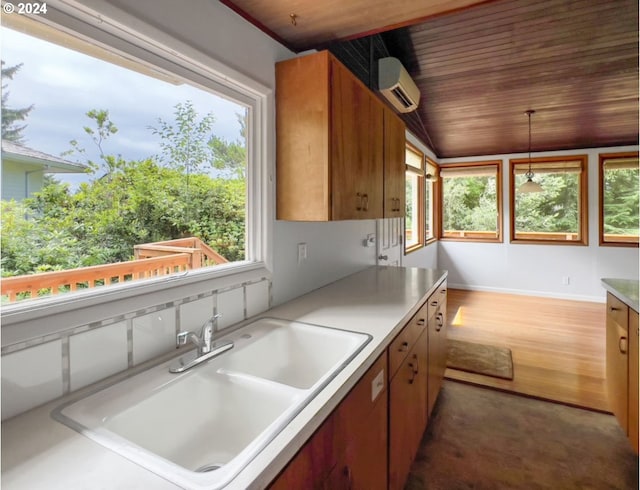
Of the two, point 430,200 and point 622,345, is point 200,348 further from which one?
point 430,200

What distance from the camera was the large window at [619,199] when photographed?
196 inches

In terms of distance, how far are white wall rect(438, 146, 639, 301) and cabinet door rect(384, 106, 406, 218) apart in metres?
3.66

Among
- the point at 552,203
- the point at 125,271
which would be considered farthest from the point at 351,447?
the point at 552,203

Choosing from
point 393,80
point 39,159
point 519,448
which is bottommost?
point 519,448

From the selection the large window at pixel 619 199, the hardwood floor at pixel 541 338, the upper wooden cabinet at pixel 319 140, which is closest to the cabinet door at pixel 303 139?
the upper wooden cabinet at pixel 319 140

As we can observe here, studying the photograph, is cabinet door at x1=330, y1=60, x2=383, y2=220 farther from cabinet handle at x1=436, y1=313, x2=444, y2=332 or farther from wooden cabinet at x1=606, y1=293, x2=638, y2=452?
wooden cabinet at x1=606, y1=293, x2=638, y2=452

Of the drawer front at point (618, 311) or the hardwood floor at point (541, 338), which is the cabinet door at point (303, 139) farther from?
the hardwood floor at point (541, 338)

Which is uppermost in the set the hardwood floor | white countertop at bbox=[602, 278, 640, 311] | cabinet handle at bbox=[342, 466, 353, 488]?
white countertop at bbox=[602, 278, 640, 311]

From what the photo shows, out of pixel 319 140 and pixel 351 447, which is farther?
pixel 319 140

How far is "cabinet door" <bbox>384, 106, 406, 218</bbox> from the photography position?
8.09 ft

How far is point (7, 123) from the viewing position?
925mm

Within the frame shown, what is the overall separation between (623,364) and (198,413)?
7.46ft

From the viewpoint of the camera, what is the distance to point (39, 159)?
99cm

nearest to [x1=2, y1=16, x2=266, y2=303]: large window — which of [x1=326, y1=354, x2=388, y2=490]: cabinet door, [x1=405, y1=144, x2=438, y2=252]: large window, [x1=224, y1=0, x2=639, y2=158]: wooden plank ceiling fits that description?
[x1=224, y1=0, x2=639, y2=158]: wooden plank ceiling
